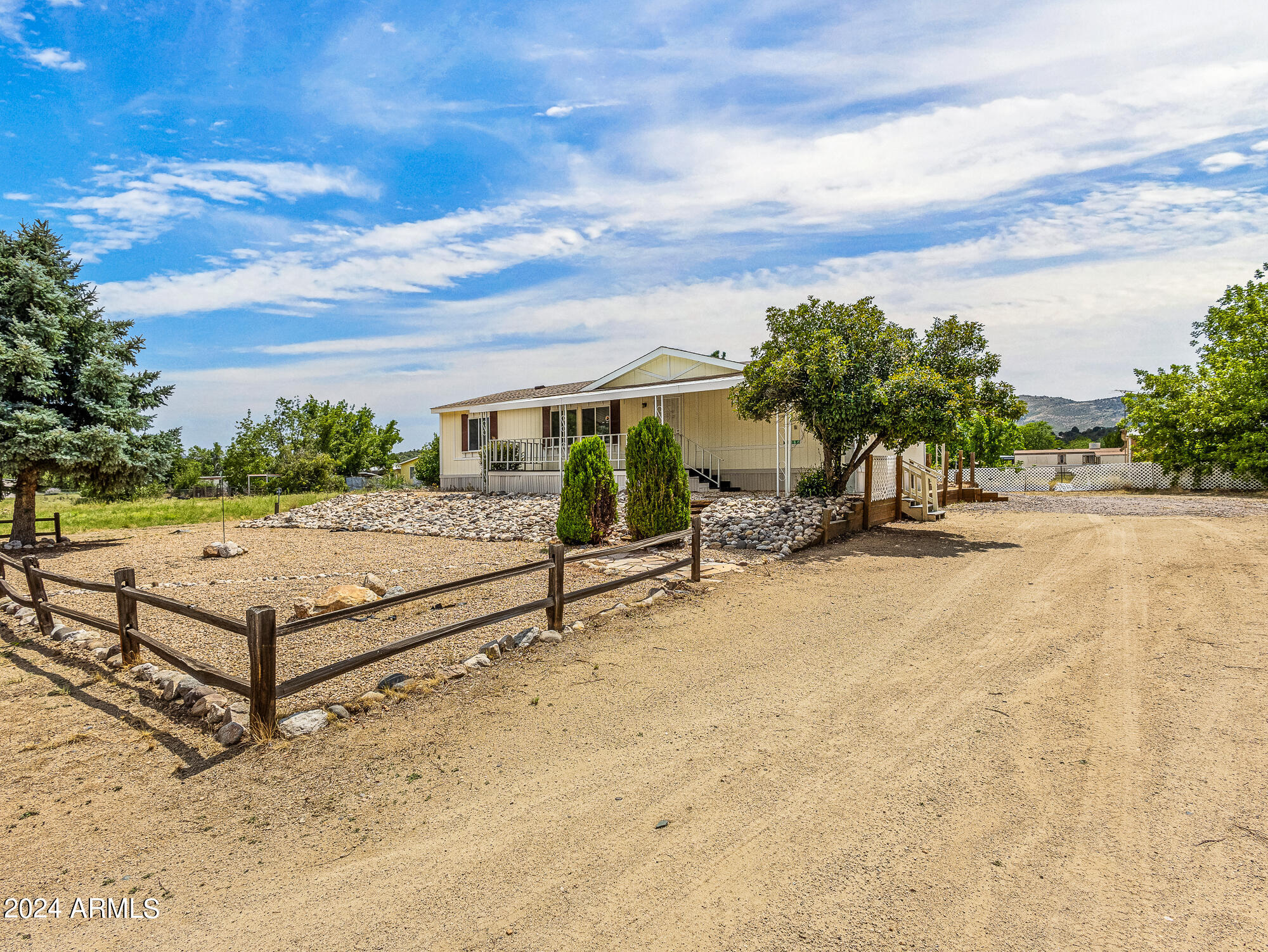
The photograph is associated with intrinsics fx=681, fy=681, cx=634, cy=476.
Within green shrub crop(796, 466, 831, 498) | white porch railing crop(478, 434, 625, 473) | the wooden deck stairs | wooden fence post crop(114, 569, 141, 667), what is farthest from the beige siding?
wooden fence post crop(114, 569, 141, 667)

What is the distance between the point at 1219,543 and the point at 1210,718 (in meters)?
9.08

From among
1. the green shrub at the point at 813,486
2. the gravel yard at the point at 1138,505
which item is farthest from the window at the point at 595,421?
the gravel yard at the point at 1138,505

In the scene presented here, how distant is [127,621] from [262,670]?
293 cm

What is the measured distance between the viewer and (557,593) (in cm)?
727

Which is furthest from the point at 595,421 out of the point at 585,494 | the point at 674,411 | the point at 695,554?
the point at 695,554

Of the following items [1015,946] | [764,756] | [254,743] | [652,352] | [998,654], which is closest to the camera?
[1015,946]

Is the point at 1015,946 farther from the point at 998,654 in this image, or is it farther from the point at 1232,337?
the point at 1232,337

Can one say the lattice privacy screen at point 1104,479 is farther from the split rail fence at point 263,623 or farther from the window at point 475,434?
the window at point 475,434

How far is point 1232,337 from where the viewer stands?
27016 mm

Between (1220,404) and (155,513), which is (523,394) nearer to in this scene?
(155,513)

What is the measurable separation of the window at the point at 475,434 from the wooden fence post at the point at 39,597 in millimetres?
16063

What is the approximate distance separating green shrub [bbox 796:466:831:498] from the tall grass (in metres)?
15.8

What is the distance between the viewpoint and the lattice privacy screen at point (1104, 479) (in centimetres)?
2422

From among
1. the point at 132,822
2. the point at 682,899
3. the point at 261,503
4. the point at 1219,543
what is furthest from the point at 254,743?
the point at 261,503
